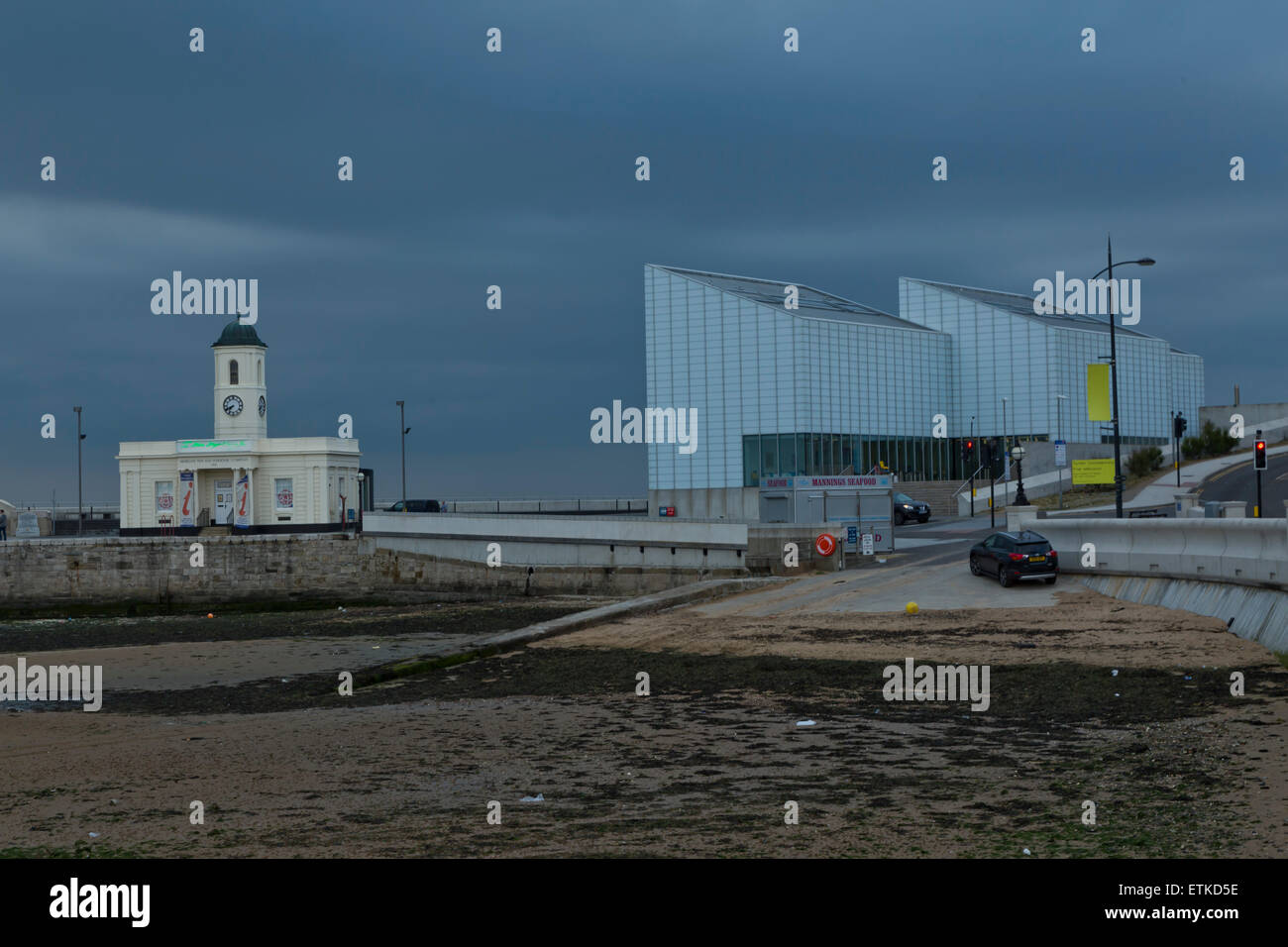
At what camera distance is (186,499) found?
257ft

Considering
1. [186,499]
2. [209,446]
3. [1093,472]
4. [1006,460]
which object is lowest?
[186,499]

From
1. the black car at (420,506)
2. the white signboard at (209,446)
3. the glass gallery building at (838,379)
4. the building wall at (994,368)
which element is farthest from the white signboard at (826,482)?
the building wall at (994,368)

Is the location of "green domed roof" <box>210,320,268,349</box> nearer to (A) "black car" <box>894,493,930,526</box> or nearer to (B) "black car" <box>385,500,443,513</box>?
(B) "black car" <box>385,500,443,513</box>

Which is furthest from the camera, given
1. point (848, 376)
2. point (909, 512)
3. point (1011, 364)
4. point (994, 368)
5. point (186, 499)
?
point (994, 368)

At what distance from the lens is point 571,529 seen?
51500 millimetres

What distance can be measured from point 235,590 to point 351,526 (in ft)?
34.9

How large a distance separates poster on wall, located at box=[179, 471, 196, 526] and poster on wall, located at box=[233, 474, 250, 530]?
2731mm

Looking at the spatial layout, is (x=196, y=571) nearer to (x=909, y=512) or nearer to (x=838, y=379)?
(x=909, y=512)

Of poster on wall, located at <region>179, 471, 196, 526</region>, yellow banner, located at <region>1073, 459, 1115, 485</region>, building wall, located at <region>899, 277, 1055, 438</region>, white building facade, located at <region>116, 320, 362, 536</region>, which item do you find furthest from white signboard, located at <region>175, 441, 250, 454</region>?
building wall, located at <region>899, 277, 1055, 438</region>

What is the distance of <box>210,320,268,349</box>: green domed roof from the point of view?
8281 cm

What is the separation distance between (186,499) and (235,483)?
318 cm

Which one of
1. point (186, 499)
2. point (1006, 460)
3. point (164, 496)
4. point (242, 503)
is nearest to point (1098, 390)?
point (1006, 460)

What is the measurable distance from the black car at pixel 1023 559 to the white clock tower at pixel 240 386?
6053 centimetres
